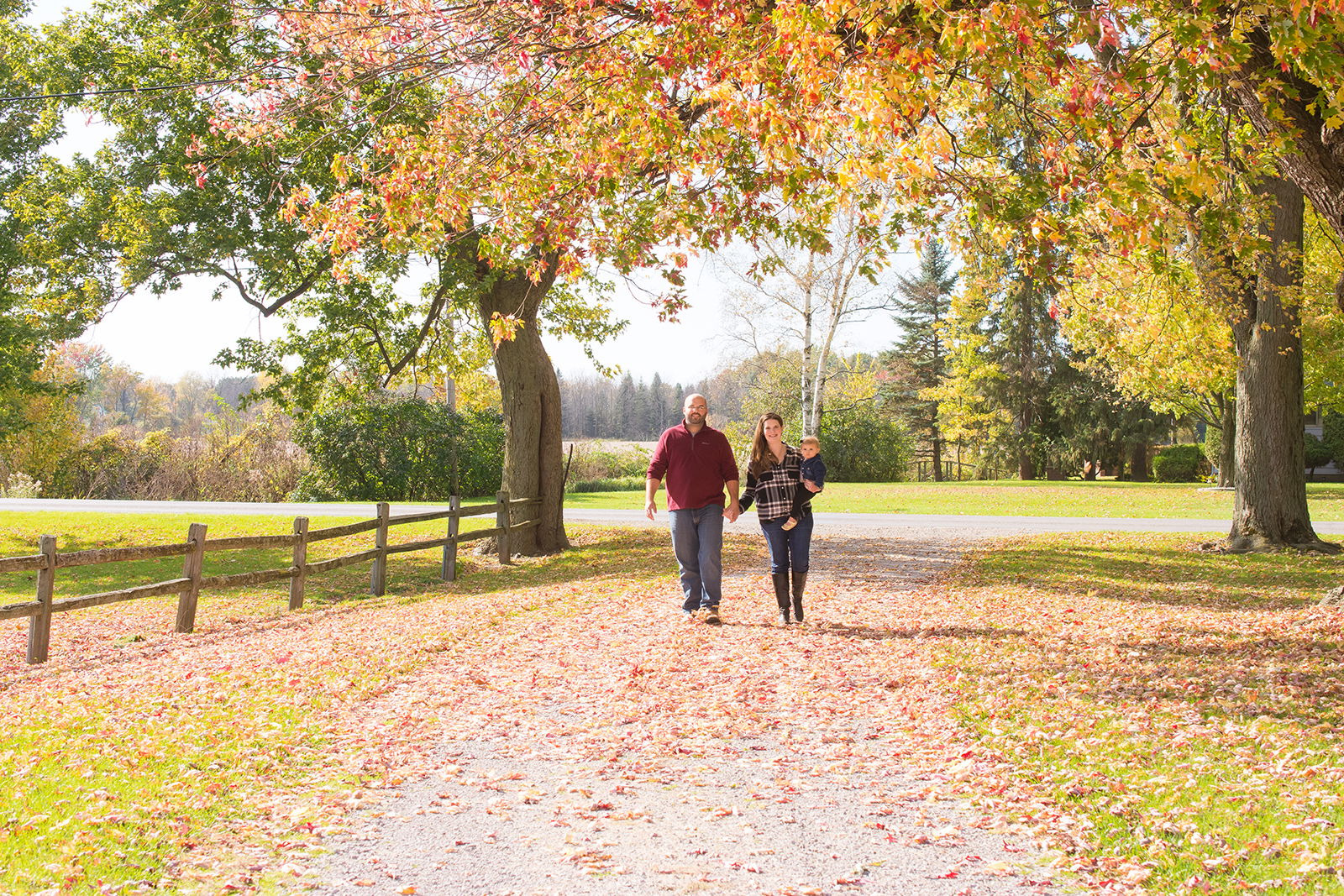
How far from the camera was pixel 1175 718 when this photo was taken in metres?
5.90

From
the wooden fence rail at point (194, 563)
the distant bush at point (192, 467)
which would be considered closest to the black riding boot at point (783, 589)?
the wooden fence rail at point (194, 563)

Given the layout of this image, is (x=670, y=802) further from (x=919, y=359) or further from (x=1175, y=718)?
(x=919, y=359)

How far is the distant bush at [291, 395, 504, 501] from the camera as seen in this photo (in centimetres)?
2814

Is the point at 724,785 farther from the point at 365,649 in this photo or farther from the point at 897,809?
the point at 365,649

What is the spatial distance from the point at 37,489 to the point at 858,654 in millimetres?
→ 28909

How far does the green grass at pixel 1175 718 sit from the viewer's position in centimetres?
401

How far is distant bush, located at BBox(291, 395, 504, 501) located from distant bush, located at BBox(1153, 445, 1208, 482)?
28.3 m

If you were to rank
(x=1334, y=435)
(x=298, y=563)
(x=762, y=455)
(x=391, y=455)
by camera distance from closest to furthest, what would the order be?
(x=762, y=455) < (x=298, y=563) < (x=391, y=455) < (x=1334, y=435)

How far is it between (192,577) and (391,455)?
59.9 ft

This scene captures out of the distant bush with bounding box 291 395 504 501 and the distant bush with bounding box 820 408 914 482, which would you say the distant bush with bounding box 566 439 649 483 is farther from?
the distant bush with bounding box 820 408 914 482

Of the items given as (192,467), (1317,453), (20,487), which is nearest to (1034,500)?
(1317,453)

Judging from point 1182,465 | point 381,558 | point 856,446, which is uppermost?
point 856,446

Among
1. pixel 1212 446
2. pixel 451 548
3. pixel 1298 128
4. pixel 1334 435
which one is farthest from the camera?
pixel 1334 435

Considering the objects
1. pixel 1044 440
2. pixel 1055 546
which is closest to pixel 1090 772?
pixel 1055 546
